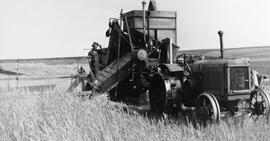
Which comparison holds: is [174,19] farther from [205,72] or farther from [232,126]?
[232,126]

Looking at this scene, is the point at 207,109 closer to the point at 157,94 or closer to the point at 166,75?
the point at 166,75

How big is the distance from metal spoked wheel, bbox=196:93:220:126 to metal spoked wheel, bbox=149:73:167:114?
4.66 feet

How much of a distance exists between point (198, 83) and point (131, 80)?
307cm

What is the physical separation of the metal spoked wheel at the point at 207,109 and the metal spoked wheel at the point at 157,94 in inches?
55.9

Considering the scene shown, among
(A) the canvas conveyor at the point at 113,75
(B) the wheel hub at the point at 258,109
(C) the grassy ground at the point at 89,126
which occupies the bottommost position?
(C) the grassy ground at the point at 89,126

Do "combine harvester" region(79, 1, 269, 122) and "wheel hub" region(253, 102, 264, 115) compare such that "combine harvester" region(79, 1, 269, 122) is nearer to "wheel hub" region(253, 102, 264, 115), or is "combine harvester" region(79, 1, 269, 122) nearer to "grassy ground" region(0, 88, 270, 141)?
"wheel hub" region(253, 102, 264, 115)

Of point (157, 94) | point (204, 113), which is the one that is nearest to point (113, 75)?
point (157, 94)

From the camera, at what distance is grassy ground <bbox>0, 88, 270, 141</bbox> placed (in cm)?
420

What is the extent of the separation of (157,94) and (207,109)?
83.6 inches

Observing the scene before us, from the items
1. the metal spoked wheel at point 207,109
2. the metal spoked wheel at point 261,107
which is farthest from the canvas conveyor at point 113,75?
the metal spoked wheel at point 261,107

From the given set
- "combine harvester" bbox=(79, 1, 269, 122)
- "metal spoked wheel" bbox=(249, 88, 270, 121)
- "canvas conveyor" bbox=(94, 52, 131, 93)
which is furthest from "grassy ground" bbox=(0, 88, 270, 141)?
"canvas conveyor" bbox=(94, 52, 131, 93)

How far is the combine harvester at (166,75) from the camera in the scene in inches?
213

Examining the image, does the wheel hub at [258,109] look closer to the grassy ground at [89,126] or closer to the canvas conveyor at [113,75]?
the grassy ground at [89,126]

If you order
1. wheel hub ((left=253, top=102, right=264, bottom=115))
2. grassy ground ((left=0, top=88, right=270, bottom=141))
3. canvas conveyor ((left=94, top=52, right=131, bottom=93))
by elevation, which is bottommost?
grassy ground ((left=0, top=88, right=270, bottom=141))
